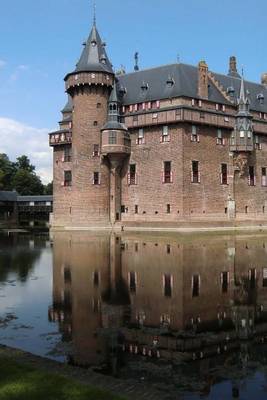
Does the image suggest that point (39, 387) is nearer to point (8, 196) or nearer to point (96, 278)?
point (96, 278)

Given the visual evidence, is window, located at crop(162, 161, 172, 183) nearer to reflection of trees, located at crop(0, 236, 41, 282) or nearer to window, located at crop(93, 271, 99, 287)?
reflection of trees, located at crop(0, 236, 41, 282)

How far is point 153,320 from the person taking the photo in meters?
12.5

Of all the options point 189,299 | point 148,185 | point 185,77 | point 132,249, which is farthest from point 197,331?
point 185,77

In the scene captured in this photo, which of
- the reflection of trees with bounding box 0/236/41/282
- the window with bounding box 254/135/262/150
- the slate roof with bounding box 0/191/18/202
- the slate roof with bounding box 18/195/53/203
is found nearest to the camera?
the reflection of trees with bounding box 0/236/41/282

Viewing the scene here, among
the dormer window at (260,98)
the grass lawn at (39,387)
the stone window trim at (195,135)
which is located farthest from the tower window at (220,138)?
the grass lawn at (39,387)

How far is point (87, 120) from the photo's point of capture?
54844mm

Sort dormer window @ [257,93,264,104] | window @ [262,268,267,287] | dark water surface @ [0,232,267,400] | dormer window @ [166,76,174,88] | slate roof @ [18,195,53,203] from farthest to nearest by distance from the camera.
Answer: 1. slate roof @ [18,195,53,203]
2. dormer window @ [257,93,264,104]
3. dormer window @ [166,76,174,88]
4. window @ [262,268,267,287]
5. dark water surface @ [0,232,267,400]

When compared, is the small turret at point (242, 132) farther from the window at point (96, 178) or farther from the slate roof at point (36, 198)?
the slate roof at point (36, 198)

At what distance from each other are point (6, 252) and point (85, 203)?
25114 millimetres

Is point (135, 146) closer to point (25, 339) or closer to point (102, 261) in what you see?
point (102, 261)

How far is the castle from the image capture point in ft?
172

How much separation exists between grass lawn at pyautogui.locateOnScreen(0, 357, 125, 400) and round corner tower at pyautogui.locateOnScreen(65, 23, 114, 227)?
46.2 metres

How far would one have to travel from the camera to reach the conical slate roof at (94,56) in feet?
182

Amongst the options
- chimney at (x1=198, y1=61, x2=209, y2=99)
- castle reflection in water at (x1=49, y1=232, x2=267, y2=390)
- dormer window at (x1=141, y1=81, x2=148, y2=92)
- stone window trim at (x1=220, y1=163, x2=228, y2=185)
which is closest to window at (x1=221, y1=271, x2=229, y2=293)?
castle reflection in water at (x1=49, y1=232, x2=267, y2=390)
